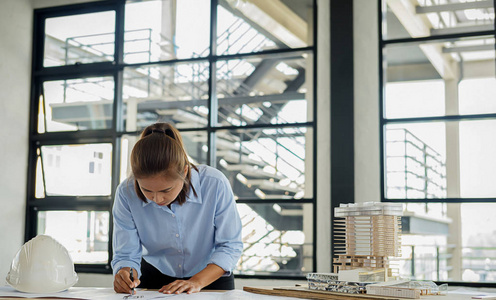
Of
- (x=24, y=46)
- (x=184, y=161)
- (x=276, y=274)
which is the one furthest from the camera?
(x=24, y=46)

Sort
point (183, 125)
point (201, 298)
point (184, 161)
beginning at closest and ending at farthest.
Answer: point (201, 298)
point (184, 161)
point (183, 125)

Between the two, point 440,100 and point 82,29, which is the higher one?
point 82,29

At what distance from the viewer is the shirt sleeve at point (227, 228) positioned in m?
2.29

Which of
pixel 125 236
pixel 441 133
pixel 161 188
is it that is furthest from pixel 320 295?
pixel 441 133

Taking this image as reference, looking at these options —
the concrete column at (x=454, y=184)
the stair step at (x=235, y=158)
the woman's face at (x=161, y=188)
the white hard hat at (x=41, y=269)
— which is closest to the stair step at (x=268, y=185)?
the stair step at (x=235, y=158)

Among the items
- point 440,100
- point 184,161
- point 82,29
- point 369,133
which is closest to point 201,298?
point 184,161

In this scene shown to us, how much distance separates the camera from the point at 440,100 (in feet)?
12.6

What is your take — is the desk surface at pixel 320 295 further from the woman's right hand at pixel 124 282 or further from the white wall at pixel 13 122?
the white wall at pixel 13 122

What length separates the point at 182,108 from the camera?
4430 millimetres

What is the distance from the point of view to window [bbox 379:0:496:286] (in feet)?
12.1

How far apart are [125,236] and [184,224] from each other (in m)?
0.23

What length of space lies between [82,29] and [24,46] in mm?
480

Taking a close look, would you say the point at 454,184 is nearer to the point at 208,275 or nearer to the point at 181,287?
the point at 208,275

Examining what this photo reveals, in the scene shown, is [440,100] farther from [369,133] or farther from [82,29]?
[82,29]
